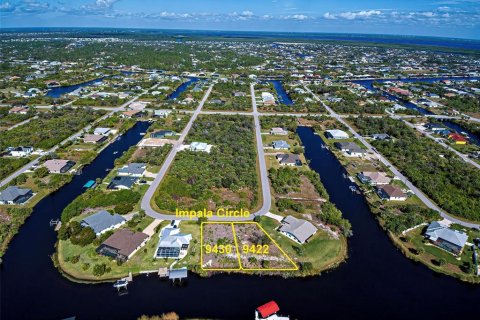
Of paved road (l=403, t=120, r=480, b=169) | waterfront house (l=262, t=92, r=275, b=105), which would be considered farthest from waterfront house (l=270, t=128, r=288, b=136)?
paved road (l=403, t=120, r=480, b=169)

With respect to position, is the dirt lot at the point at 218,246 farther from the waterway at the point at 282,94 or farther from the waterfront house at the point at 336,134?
the waterway at the point at 282,94

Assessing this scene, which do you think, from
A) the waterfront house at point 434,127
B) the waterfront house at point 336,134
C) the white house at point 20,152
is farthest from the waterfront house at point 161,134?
the waterfront house at point 434,127

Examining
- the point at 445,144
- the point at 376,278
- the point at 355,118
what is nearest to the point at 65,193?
the point at 376,278

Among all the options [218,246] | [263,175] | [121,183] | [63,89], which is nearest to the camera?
[218,246]

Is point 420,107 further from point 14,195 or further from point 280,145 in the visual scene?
point 14,195

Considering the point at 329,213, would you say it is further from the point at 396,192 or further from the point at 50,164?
the point at 50,164

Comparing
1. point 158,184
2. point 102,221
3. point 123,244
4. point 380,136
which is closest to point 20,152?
point 158,184
